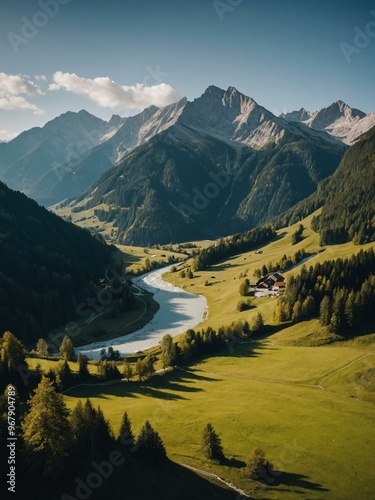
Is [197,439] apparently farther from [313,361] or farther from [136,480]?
[313,361]

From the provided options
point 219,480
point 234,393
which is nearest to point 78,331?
point 234,393

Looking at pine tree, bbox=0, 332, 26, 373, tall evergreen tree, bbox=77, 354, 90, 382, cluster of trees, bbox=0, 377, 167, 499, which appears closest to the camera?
cluster of trees, bbox=0, 377, 167, 499

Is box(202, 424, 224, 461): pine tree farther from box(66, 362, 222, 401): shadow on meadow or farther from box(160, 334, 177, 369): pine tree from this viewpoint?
box(160, 334, 177, 369): pine tree

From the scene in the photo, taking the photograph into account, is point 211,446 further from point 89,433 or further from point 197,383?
point 197,383

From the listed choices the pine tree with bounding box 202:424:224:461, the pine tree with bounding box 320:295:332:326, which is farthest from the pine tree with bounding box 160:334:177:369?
the pine tree with bounding box 202:424:224:461

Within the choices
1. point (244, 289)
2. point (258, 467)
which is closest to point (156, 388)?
point (258, 467)

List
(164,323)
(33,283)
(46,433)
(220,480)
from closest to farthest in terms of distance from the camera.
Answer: (46,433)
(220,480)
(164,323)
(33,283)
